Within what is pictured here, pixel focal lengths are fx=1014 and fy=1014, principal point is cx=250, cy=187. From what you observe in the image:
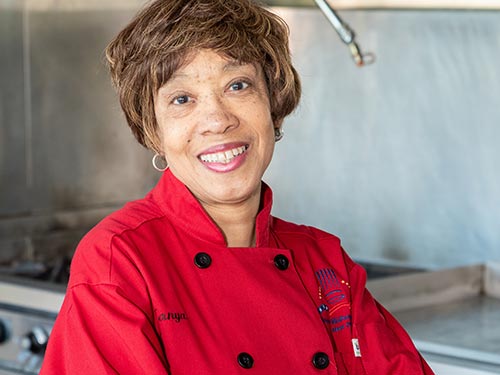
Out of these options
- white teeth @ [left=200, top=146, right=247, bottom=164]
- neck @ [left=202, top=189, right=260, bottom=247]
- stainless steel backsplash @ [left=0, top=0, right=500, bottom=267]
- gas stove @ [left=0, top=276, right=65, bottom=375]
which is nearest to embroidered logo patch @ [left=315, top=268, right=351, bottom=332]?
neck @ [left=202, top=189, right=260, bottom=247]

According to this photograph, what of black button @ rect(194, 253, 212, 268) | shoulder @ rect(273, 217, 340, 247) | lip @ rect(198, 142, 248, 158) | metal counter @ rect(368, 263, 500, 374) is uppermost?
lip @ rect(198, 142, 248, 158)

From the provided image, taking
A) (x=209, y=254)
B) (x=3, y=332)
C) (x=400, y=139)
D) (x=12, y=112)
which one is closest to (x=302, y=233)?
(x=209, y=254)

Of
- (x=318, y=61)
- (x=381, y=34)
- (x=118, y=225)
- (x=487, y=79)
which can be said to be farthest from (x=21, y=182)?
(x=118, y=225)

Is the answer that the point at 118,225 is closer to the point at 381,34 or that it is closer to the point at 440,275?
the point at 440,275

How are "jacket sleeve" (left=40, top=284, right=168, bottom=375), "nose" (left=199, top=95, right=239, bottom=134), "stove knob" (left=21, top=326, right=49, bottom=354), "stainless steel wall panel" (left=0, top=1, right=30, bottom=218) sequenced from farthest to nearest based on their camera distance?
1. "stainless steel wall panel" (left=0, top=1, right=30, bottom=218)
2. "stove knob" (left=21, top=326, right=49, bottom=354)
3. "nose" (left=199, top=95, right=239, bottom=134)
4. "jacket sleeve" (left=40, top=284, right=168, bottom=375)

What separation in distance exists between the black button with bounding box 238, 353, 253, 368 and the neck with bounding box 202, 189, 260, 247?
0.19 m

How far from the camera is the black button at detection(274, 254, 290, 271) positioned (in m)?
1.41

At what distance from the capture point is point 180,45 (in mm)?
1312

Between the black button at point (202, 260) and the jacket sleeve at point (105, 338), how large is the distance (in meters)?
0.13

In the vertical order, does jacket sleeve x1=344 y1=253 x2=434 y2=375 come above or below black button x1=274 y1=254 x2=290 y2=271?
below

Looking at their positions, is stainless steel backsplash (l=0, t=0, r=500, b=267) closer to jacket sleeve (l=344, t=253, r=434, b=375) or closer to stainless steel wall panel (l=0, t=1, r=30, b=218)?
stainless steel wall panel (l=0, t=1, r=30, b=218)

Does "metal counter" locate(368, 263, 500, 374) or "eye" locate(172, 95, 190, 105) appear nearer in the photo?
"eye" locate(172, 95, 190, 105)

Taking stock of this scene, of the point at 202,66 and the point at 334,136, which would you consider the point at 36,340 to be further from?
the point at 334,136

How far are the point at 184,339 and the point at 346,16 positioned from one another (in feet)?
5.41
